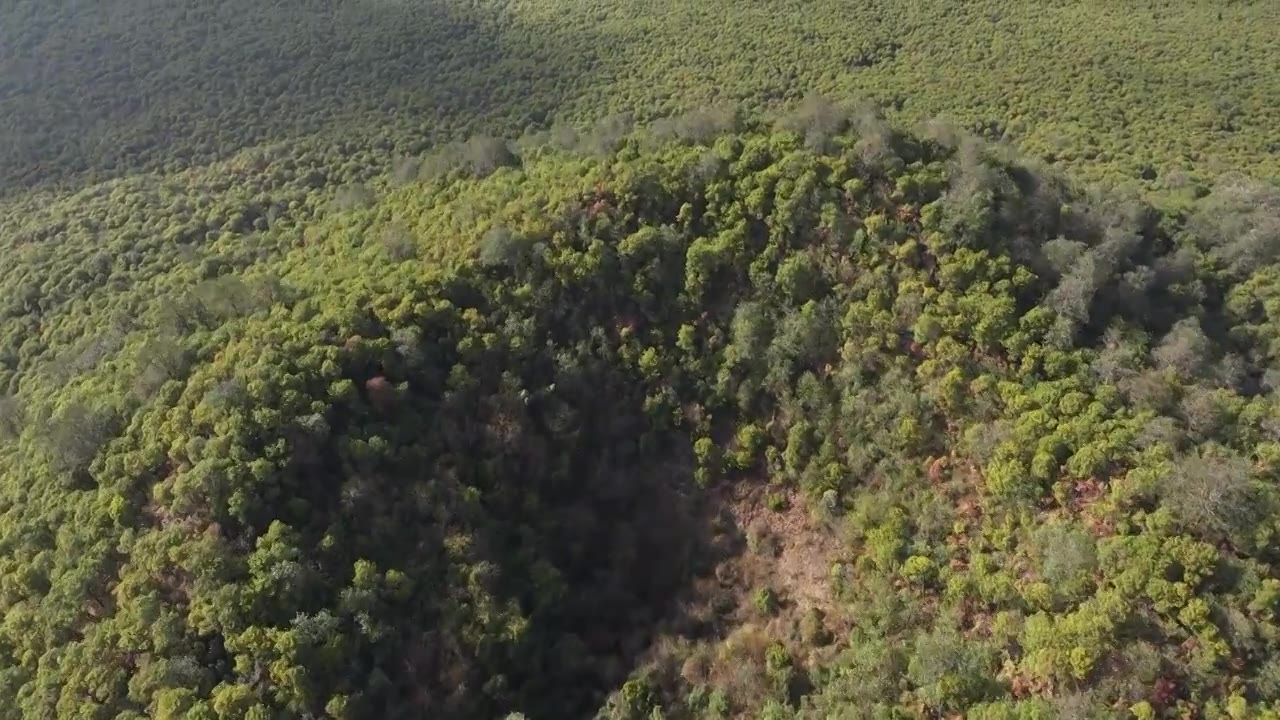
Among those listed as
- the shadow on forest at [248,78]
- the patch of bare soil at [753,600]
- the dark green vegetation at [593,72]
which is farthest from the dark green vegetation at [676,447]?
the shadow on forest at [248,78]

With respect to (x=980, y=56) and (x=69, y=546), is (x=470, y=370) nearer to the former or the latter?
(x=69, y=546)

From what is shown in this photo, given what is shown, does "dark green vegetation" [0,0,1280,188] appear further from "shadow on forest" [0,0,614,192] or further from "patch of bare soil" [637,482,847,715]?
"patch of bare soil" [637,482,847,715]

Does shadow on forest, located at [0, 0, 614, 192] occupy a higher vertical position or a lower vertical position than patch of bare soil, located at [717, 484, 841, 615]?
higher

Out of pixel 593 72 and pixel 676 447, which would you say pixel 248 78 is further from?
pixel 676 447

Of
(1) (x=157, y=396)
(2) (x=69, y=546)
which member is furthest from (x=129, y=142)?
(2) (x=69, y=546)

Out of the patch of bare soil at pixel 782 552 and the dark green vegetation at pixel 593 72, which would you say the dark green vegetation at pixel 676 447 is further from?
the dark green vegetation at pixel 593 72

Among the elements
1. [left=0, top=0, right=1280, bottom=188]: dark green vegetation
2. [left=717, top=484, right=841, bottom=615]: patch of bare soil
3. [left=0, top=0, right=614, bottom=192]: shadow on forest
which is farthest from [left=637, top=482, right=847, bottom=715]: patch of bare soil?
[left=0, top=0, right=614, bottom=192]: shadow on forest

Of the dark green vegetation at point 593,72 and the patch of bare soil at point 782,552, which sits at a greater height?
the dark green vegetation at point 593,72
